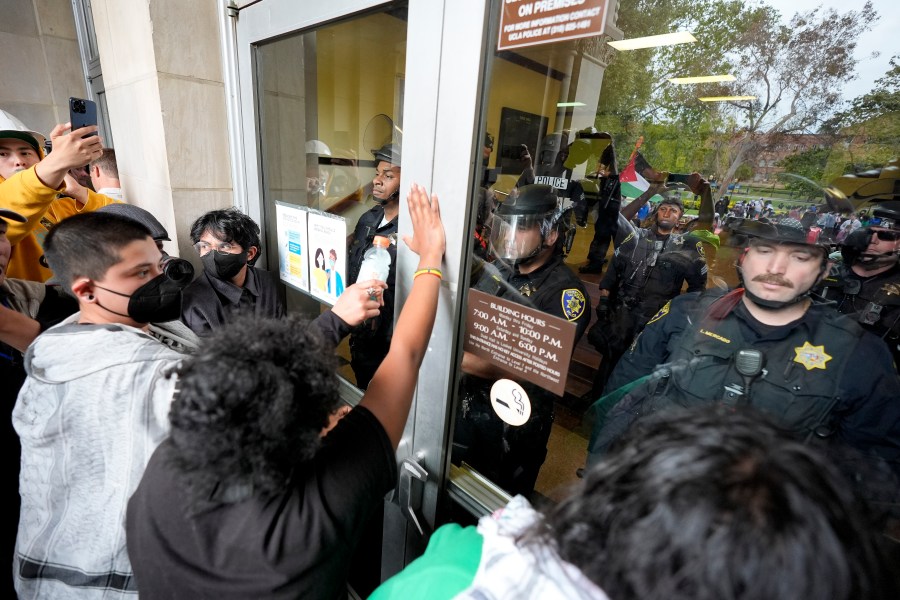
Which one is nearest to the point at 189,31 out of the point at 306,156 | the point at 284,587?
the point at 306,156

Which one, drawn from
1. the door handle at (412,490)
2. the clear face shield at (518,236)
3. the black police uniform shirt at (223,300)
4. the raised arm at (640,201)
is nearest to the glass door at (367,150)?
the door handle at (412,490)

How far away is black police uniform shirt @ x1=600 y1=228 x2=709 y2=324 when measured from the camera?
6.20ft

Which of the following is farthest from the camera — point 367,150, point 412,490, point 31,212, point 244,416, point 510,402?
point 367,150

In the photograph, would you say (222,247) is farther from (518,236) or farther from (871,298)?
(871,298)

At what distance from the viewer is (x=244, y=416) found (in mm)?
735

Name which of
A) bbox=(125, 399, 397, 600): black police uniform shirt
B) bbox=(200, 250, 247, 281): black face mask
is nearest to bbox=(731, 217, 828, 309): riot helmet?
bbox=(125, 399, 397, 600): black police uniform shirt

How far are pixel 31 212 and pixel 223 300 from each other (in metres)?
0.84

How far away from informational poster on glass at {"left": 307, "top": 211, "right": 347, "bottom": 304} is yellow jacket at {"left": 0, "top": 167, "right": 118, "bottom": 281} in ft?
2.96

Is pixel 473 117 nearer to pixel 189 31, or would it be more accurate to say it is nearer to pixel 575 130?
pixel 575 130

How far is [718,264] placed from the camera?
54.1 inches

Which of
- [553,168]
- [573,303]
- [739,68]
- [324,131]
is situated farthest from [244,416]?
[324,131]

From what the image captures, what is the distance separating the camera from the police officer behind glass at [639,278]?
1.97 metres

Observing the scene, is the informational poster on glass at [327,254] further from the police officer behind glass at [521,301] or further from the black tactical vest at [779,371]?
the black tactical vest at [779,371]

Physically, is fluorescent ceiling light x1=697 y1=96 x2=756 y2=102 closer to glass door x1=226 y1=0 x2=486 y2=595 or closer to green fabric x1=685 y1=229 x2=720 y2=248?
green fabric x1=685 y1=229 x2=720 y2=248
